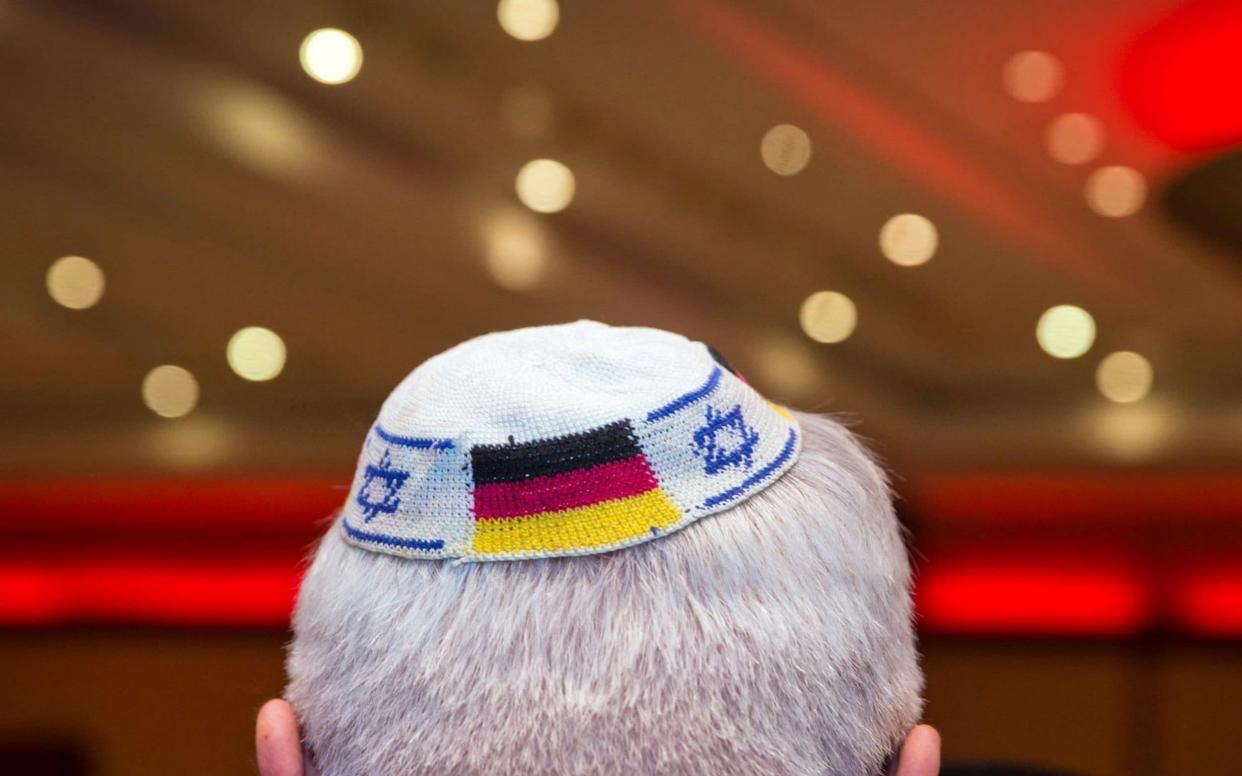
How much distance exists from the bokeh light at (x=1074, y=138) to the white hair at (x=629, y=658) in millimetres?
3453

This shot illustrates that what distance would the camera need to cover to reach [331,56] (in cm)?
335

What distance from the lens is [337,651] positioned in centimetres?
65

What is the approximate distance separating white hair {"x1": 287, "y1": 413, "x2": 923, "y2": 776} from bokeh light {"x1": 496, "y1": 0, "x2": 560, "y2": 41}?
290 centimetres

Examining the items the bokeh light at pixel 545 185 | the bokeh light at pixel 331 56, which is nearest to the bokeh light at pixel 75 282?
the bokeh light at pixel 331 56

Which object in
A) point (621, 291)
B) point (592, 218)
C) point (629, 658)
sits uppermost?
point (592, 218)

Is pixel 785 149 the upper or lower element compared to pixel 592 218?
upper

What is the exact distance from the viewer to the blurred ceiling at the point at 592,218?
3322 millimetres

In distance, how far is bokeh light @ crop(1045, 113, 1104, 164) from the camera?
3.62m

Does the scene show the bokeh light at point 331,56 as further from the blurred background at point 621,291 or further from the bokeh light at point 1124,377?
the bokeh light at point 1124,377

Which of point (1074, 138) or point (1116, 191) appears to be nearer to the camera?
point (1074, 138)

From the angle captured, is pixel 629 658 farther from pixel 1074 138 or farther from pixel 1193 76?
pixel 1074 138

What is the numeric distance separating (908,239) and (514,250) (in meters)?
1.56

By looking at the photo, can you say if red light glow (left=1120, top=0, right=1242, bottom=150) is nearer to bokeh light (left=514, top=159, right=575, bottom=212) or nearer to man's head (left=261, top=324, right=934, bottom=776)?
man's head (left=261, top=324, right=934, bottom=776)

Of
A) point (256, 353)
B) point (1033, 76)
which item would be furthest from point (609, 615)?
point (256, 353)
